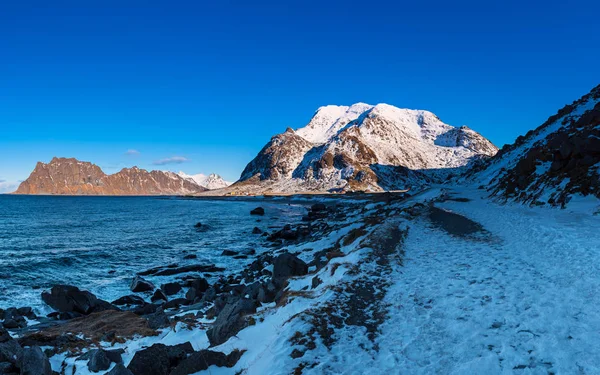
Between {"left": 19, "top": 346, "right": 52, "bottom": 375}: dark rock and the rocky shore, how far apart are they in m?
0.02

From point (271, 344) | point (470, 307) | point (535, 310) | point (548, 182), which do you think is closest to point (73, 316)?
point (271, 344)

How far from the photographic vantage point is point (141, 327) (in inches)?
557

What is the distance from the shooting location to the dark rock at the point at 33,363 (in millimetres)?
8398

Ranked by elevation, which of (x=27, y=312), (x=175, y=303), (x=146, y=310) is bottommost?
(x=175, y=303)

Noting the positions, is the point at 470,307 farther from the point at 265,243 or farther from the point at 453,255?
the point at 265,243

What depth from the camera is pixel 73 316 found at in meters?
18.4

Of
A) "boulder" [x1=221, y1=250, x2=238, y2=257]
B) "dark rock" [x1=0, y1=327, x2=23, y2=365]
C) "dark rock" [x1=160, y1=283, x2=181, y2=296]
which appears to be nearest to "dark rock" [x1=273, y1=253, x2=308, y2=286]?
"dark rock" [x1=160, y1=283, x2=181, y2=296]

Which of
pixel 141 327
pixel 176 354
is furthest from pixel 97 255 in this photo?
pixel 176 354

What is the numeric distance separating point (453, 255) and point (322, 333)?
11.2m

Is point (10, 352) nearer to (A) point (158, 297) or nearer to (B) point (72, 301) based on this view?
(B) point (72, 301)

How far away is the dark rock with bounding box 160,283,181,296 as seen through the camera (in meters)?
24.2

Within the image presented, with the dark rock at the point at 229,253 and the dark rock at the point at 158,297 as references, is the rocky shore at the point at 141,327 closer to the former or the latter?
the dark rock at the point at 158,297

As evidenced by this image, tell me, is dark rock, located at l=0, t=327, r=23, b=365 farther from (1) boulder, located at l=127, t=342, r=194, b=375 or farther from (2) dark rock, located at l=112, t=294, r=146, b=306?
(2) dark rock, located at l=112, t=294, r=146, b=306

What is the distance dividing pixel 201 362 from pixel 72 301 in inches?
633
